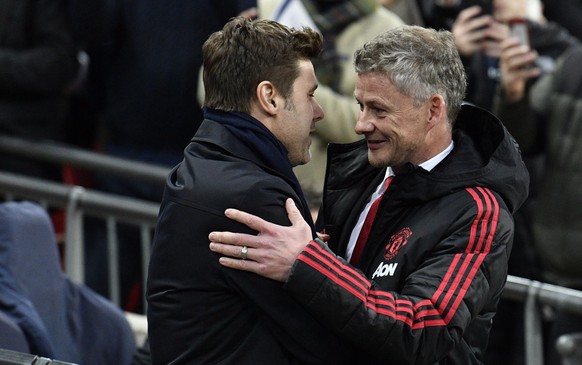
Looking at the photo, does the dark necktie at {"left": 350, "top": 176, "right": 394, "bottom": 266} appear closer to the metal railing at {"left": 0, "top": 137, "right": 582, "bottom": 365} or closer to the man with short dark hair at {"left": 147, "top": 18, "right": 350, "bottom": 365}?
the man with short dark hair at {"left": 147, "top": 18, "right": 350, "bottom": 365}

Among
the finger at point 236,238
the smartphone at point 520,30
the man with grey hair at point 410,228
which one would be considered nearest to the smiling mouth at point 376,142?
the man with grey hair at point 410,228

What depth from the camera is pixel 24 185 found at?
650 centimetres

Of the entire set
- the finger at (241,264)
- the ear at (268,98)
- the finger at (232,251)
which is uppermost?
the ear at (268,98)

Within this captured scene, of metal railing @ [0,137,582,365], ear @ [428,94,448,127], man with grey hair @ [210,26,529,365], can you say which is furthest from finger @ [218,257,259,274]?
metal railing @ [0,137,582,365]

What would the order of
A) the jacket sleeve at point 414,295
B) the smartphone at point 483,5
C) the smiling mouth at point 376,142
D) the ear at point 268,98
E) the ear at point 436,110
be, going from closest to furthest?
1. the jacket sleeve at point 414,295
2. the ear at point 268,98
3. the ear at point 436,110
4. the smiling mouth at point 376,142
5. the smartphone at point 483,5

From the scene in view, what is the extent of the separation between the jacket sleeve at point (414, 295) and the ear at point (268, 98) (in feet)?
1.25

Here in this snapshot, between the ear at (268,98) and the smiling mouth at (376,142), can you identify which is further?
the smiling mouth at (376,142)

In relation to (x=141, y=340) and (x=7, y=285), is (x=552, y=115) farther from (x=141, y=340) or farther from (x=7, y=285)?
(x=7, y=285)

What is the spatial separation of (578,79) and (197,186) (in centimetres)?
295

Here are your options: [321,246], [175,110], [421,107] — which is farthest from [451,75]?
[175,110]

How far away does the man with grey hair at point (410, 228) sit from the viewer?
10.7 feet

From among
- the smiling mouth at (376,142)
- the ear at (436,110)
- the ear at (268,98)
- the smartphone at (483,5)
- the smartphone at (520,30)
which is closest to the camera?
the ear at (268,98)

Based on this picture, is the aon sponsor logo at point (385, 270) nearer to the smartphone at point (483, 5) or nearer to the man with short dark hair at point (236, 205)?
the man with short dark hair at point (236, 205)

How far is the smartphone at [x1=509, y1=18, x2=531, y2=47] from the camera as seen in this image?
5.93m
